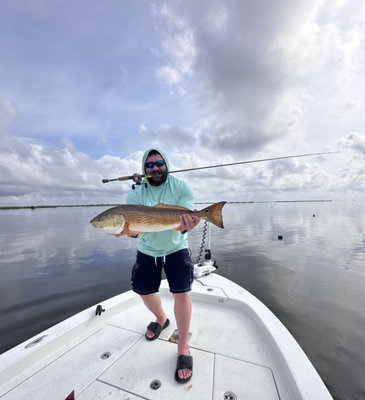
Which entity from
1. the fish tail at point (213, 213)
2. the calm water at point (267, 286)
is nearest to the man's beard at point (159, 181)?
the fish tail at point (213, 213)

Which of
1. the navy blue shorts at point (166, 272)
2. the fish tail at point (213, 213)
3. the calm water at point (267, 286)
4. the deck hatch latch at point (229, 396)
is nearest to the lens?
the deck hatch latch at point (229, 396)

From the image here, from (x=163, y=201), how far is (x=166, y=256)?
0.92m

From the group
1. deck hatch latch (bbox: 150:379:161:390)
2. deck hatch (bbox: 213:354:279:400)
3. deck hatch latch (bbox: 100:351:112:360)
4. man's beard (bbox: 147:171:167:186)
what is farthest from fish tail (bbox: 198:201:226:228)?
deck hatch latch (bbox: 100:351:112:360)

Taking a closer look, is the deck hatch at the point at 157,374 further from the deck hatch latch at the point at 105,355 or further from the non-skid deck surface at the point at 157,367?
the deck hatch latch at the point at 105,355

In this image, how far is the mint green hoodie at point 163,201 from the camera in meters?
3.11

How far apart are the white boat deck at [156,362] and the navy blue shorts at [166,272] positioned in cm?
106

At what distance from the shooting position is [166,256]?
3119mm

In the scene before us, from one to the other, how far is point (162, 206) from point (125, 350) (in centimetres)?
253

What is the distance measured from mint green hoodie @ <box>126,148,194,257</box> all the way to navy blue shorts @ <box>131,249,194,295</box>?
0.35 ft

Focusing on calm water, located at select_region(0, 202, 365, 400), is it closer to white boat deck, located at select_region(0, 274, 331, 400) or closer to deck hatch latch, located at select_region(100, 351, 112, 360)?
white boat deck, located at select_region(0, 274, 331, 400)

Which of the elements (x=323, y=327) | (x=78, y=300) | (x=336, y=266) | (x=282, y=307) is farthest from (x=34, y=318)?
(x=336, y=266)

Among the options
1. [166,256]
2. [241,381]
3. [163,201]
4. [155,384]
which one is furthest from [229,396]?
[163,201]

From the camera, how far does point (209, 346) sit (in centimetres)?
334

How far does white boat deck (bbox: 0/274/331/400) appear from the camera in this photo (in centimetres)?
251
